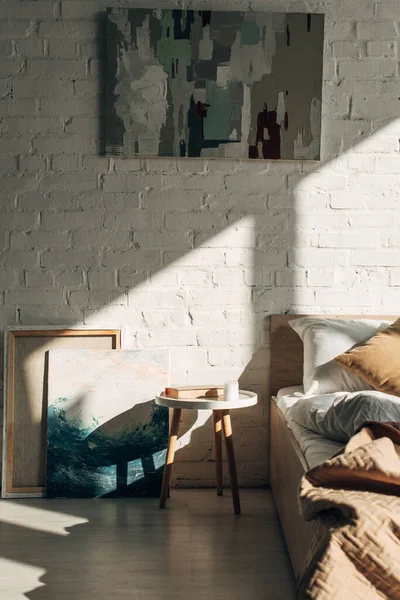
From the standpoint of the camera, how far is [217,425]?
3338 mm

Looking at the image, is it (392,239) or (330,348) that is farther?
(392,239)

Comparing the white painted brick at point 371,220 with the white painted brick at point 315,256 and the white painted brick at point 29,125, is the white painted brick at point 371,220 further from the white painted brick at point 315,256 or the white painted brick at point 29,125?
the white painted brick at point 29,125

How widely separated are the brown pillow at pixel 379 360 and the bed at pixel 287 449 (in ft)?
1.22

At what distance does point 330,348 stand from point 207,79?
58.8 inches

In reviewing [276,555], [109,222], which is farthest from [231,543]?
[109,222]

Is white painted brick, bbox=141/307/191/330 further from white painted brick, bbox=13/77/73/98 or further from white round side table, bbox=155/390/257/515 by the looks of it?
white painted brick, bbox=13/77/73/98

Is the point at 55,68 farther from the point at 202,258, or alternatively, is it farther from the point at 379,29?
the point at 379,29

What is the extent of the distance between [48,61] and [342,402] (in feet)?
7.70

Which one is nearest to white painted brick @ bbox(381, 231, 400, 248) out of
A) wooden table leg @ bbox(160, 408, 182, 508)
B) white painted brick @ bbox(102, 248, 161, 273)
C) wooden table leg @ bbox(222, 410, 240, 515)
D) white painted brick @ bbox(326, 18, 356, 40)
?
white painted brick @ bbox(326, 18, 356, 40)

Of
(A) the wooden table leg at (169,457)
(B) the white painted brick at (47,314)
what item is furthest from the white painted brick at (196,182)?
(A) the wooden table leg at (169,457)

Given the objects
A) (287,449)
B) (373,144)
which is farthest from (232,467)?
(373,144)

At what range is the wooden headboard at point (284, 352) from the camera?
3615 millimetres

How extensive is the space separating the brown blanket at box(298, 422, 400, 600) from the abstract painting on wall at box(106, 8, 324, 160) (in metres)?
2.19

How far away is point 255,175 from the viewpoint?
363 cm
